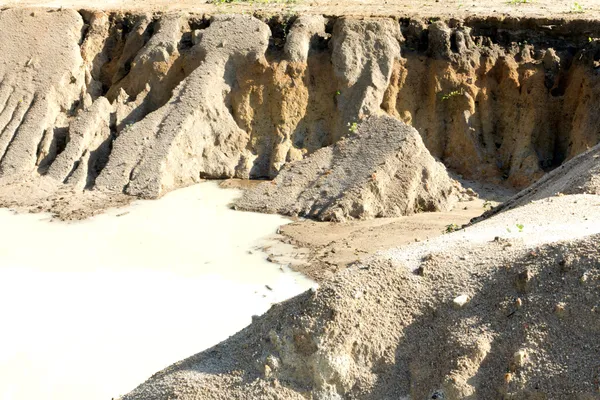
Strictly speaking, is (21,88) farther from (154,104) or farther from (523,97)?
(523,97)

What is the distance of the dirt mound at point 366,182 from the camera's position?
13633 millimetres

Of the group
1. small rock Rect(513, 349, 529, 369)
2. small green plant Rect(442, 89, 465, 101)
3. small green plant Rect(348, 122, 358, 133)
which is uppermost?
small green plant Rect(442, 89, 465, 101)

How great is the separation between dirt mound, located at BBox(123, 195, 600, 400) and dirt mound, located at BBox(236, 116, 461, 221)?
276 inches

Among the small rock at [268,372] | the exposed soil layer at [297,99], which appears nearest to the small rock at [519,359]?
the small rock at [268,372]

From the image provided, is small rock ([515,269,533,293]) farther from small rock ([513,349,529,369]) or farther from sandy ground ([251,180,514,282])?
sandy ground ([251,180,514,282])

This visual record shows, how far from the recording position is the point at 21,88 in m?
17.0

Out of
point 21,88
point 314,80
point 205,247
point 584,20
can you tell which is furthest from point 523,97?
point 21,88

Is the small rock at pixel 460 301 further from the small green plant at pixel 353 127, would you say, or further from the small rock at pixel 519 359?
the small green plant at pixel 353 127

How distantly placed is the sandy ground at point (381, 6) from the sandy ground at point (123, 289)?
5.48 m

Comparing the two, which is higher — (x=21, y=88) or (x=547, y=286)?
(x=21, y=88)

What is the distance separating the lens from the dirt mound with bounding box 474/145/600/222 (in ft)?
29.0

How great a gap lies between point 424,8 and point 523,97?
3.31 m

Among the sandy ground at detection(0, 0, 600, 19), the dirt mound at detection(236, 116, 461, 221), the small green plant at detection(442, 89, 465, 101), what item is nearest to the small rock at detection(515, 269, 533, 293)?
the dirt mound at detection(236, 116, 461, 221)

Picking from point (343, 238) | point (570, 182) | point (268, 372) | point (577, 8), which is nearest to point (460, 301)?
point (268, 372)
